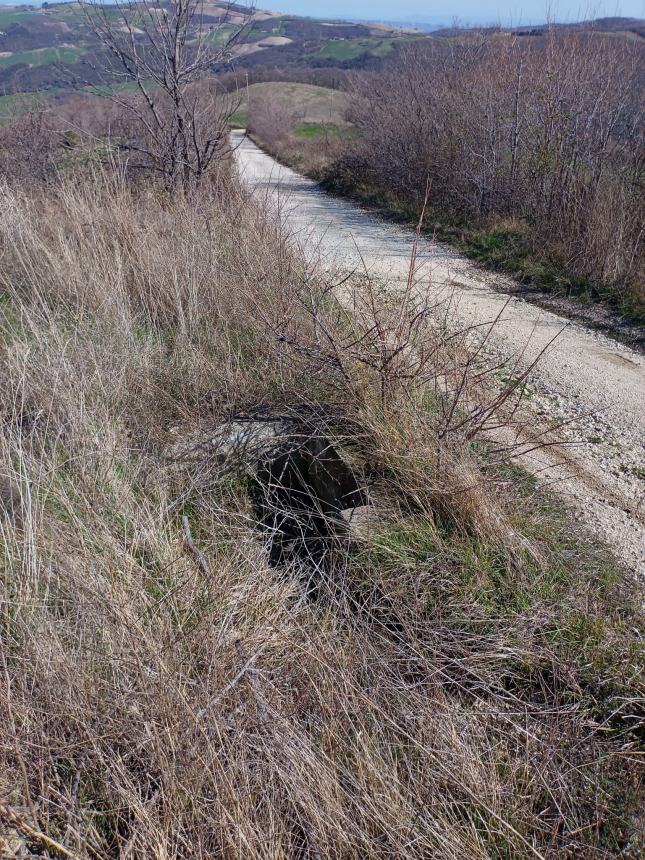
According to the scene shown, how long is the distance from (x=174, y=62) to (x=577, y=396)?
5.50m

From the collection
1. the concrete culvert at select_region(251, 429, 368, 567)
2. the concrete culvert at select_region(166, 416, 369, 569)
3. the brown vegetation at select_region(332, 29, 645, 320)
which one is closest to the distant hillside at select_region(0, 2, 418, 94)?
the brown vegetation at select_region(332, 29, 645, 320)

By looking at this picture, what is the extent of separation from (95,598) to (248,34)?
7097mm

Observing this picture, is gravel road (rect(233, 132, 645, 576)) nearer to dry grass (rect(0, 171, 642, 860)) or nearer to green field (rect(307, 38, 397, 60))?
dry grass (rect(0, 171, 642, 860))

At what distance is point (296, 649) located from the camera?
247cm

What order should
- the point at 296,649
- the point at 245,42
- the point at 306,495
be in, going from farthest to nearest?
the point at 245,42 → the point at 306,495 → the point at 296,649

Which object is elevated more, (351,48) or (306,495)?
(351,48)

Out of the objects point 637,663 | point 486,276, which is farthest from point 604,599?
point 486,276

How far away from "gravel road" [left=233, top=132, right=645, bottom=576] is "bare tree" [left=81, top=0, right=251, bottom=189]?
1.83 m

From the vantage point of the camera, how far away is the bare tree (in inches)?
262

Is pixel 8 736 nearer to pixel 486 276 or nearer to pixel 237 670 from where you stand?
pixel 237 670

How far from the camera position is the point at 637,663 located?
2.46 m

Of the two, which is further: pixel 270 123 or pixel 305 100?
pixel 305 100

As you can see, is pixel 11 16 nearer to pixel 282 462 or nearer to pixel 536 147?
pixel 536 147

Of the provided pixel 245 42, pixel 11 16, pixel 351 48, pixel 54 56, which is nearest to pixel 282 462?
pixel 245 42
